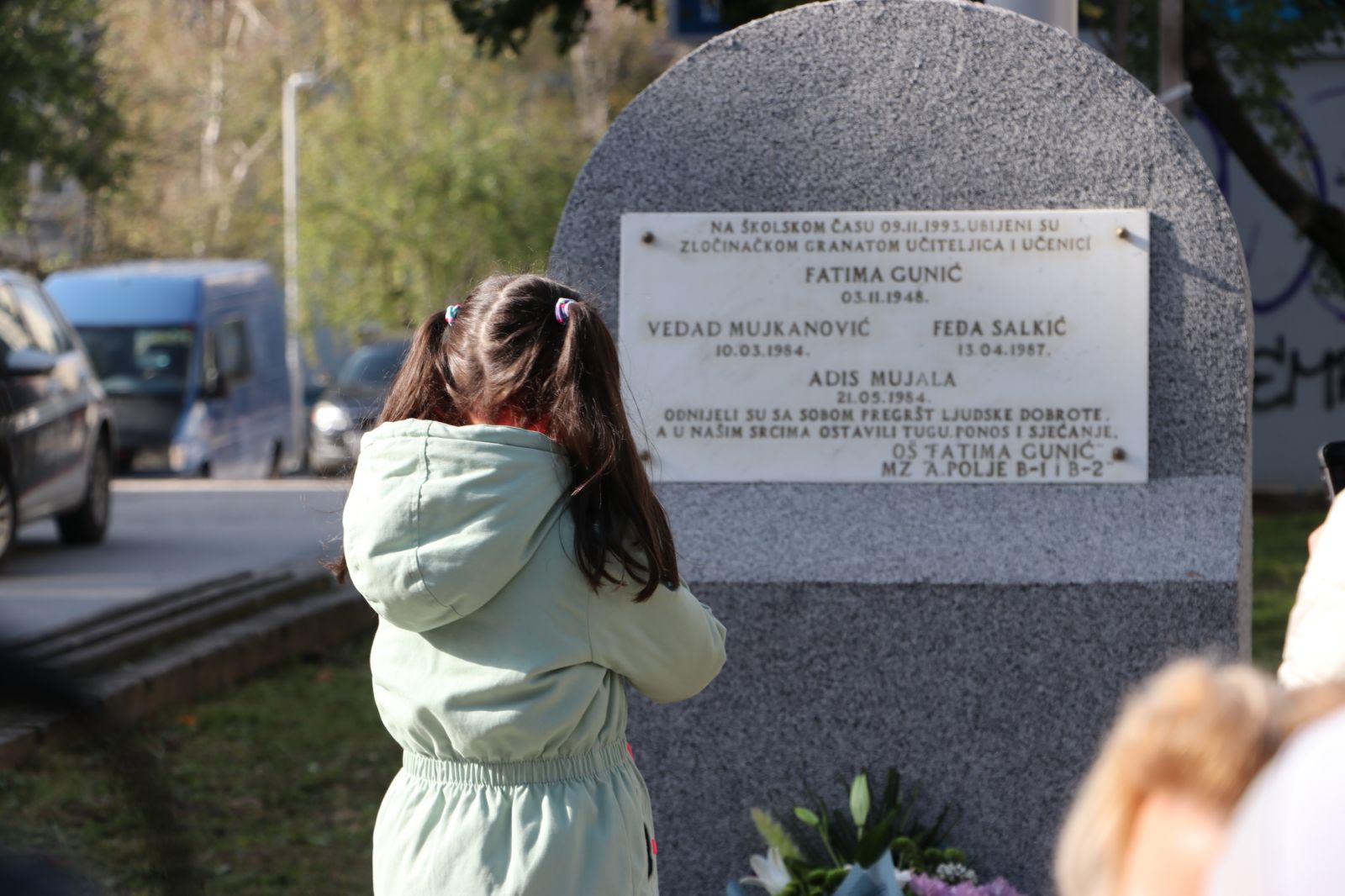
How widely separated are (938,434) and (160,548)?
8.31m

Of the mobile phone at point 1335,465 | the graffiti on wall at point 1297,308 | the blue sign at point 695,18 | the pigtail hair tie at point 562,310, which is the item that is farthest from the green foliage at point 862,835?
the graffiti on wall at point 1297,308

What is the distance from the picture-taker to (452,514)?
7.06 ft

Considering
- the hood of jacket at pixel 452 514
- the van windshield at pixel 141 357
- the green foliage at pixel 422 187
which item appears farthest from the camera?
the green foliage at pixel 422 187

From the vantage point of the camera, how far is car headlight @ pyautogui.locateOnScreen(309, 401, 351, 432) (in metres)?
19.9

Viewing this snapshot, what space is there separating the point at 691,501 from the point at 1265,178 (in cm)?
755

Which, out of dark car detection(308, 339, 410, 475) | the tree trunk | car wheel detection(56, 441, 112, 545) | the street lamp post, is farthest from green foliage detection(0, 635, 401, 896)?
the street lamp post

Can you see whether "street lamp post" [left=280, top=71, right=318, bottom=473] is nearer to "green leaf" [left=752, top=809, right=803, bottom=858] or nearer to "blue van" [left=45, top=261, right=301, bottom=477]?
"blue van" [left=45, top=261, right=301, bottom=477]

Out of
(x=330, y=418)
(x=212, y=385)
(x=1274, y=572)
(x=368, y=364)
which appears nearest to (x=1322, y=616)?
(x=1274, y=572)

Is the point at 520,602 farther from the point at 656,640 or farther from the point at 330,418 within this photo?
the point at 330,418

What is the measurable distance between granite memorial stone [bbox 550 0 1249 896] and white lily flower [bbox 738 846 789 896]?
0.12 meters

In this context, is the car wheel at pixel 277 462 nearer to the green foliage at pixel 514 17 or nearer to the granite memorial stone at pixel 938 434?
the green foliage at pixel 514 17

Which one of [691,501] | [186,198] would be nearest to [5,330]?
[691,501]

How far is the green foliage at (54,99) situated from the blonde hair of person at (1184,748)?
16.0m

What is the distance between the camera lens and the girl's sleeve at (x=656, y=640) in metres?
2.23
